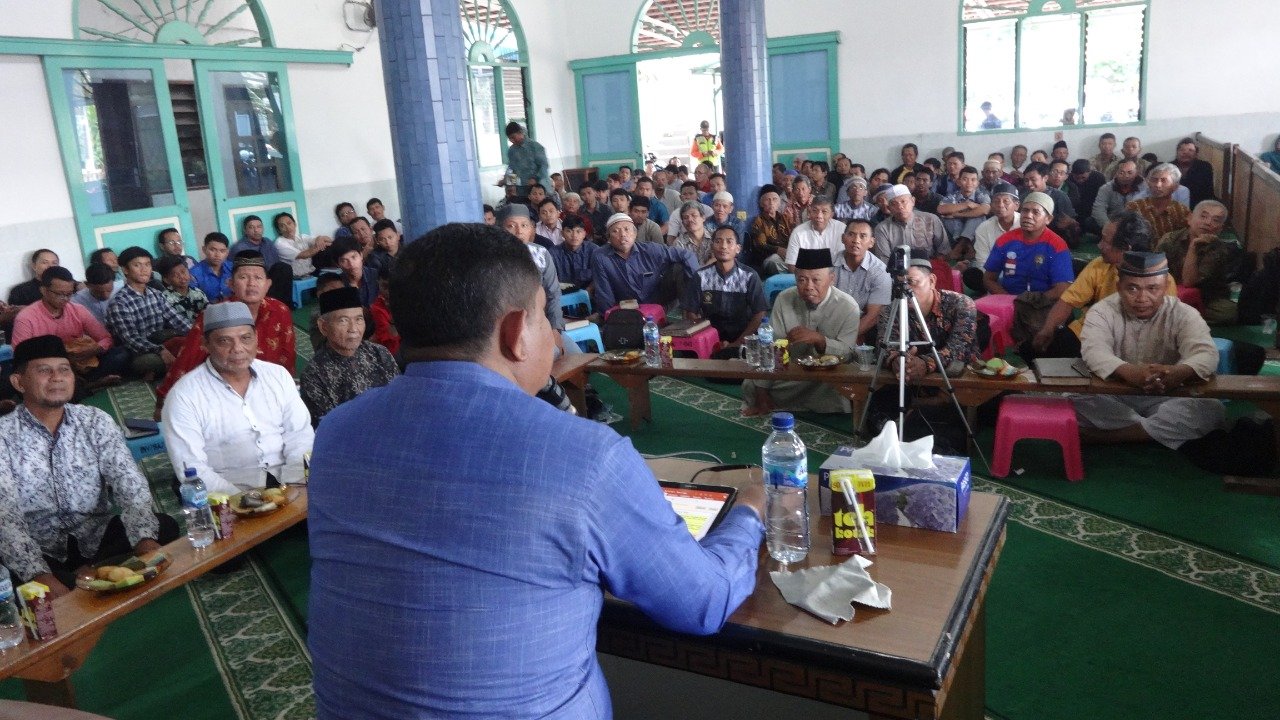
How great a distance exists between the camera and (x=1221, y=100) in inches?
455

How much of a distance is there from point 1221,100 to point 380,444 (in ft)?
43.2

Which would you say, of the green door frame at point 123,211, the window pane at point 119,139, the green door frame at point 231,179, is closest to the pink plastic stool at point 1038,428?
the green door frame at point 123,211

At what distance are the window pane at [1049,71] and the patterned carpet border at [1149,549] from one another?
9824mm

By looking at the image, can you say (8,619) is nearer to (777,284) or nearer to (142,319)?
(142,319)

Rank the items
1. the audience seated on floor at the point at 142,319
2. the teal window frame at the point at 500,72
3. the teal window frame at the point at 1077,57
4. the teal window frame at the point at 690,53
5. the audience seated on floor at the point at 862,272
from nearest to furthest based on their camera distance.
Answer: the audience seated on floor at the point at 862,272 → the audience seated on floor at the point at 142,319 → the teal window frame at the point at 1077,57 → the teal window frame at the point at 500,72 → the teal window frame at the point at 690,53

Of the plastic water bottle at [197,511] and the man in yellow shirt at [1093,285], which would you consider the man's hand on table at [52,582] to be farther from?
the man in yellow shirt at [1093,285]

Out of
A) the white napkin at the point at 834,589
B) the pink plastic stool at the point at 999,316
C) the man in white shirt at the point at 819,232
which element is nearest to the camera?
the white napkin at the point at 834,589

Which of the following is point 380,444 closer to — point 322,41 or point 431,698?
point 431,698

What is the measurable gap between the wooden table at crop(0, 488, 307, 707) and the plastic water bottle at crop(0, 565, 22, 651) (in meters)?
0.03

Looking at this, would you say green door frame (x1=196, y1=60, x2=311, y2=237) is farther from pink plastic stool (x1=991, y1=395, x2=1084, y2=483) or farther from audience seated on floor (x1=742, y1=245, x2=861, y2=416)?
pink plastic stool (x1=991, y1=395, x2=1084, y2=483)

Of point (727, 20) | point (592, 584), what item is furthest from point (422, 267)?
point (727, 20)

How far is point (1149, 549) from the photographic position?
3477 millimetres

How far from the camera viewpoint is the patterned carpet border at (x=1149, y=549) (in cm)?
315

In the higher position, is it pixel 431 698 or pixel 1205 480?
pixel 431 698
